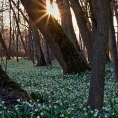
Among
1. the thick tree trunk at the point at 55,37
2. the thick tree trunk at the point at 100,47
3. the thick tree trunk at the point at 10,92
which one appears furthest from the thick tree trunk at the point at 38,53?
the thick tree trunk at the point at 100,47

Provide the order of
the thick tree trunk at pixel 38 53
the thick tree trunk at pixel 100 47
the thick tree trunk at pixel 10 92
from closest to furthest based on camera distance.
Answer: the thick tree trunk at pixel 100 47 → the thick tree trunk at pixel 10 92 → the thick tree trunk at pixel 38 53

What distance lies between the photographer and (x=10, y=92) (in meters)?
6.59

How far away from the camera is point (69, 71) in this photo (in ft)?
47.2

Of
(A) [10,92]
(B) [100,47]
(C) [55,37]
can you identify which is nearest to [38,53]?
(C) [55,37]

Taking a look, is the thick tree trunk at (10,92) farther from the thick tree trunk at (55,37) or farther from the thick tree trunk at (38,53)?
the thick tree trunk at (38,53)

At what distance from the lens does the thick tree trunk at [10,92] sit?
632cm

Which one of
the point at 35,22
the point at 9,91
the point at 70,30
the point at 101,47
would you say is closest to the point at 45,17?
the point at 35,22

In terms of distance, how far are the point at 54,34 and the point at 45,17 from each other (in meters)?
0.99

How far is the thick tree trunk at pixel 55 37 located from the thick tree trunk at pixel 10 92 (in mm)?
6990

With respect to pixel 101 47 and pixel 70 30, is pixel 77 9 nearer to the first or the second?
pixel 70 30

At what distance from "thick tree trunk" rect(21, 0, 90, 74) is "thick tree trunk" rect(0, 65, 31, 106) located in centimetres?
699

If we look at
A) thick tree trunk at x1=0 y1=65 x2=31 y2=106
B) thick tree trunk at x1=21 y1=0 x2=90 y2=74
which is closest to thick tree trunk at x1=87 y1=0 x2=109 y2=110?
thick tree trunk at x1=0 y1=65 x2=31 y2=106

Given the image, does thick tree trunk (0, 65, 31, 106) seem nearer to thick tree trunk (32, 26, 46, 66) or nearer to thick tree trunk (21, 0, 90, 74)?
thick tree trunk (21, 0, 90, 74)

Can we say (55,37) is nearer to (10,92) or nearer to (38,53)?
(10,92)
